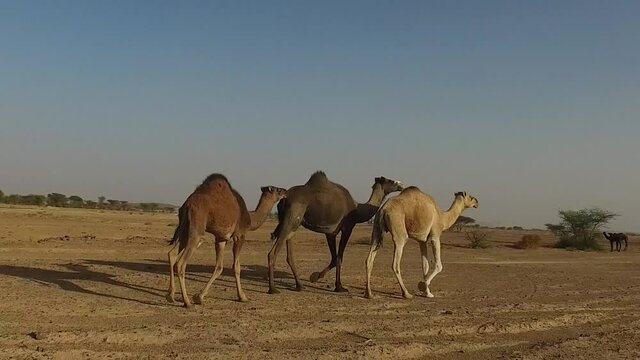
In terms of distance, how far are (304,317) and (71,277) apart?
22.3ft

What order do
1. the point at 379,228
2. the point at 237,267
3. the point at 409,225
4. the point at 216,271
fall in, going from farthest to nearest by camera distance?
1. the point at 409,225
2. the point at 379,228
3. the point at 237,267
4. the point at 216,271

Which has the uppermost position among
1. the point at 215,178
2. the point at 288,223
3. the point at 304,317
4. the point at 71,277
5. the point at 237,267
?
the point at 215,178

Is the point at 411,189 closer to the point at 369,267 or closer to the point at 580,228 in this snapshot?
the point at 369,267

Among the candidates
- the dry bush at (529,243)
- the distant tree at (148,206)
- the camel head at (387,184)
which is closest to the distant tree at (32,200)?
the distant tree at (148,206)

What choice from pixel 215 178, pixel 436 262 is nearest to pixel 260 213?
pixel 215 178

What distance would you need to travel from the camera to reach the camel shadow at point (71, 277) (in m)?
12.5

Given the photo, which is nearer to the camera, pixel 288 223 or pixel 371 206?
pixel 288 223

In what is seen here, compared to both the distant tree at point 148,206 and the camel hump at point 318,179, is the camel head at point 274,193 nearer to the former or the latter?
the camel hump at point 318,179

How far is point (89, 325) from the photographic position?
9094 millimetres

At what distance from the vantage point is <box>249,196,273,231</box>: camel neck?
13219mm

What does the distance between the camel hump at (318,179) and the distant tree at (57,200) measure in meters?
80.1

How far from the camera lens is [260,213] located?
13414 millimetres

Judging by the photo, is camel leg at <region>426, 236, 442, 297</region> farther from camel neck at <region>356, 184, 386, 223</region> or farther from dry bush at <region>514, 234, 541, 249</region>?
dry bush at <region>514, 234, 541, 249</region>

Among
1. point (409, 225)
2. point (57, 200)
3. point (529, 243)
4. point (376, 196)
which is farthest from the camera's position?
point (57, 200)
